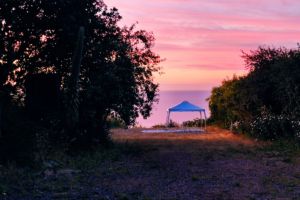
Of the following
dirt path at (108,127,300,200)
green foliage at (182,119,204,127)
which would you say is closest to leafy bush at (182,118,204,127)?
green foliage at (182,119,204,127)

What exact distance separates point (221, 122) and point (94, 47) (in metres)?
16.9

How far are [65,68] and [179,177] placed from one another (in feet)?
23.6

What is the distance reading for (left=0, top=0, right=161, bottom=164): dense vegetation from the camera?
1803cm

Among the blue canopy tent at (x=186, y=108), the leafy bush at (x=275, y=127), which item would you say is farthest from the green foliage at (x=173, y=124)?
the leafy bush at (x=275, y=127)

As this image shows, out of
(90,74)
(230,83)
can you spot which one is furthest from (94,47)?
(230,83)

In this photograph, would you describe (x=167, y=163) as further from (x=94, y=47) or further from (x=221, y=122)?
(x=221, y=122)

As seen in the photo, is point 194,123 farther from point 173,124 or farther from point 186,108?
point 186,108

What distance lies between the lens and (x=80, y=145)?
62.2 ft

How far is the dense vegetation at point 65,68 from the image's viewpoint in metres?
18.0

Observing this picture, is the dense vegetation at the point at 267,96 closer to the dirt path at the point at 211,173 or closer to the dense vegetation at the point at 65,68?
the dirt path at the point at 211,173

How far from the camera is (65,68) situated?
1933 centimetres

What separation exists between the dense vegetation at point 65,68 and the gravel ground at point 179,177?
178 cm

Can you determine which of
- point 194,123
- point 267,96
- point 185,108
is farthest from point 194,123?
point 267,96

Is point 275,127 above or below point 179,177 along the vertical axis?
above
